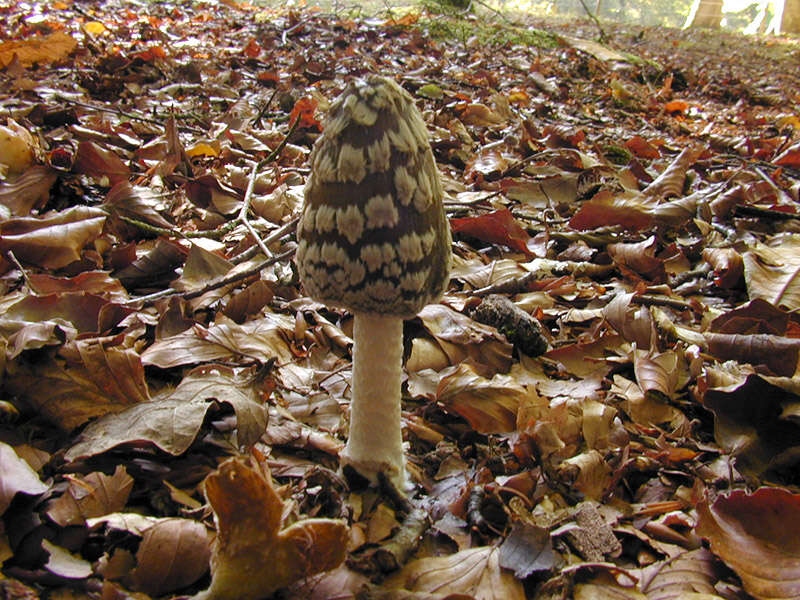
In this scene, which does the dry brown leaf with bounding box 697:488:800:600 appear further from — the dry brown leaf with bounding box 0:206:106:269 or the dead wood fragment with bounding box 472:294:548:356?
the dry brown leaf with bounding box 0:206:106:269

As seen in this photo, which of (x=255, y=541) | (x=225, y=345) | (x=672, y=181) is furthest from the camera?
(x=672, y=181)

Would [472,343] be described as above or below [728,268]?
below

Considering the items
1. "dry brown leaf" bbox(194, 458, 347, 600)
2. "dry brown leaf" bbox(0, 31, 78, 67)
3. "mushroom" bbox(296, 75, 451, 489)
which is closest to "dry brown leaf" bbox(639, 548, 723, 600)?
"dry brown leaf" bbox(194, 458, 347, 600)

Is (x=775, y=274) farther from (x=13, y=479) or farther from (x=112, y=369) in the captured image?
(x=13, y=479)

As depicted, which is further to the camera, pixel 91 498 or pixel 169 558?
pixel 91 498

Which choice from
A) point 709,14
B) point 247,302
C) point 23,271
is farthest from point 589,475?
point 709,14

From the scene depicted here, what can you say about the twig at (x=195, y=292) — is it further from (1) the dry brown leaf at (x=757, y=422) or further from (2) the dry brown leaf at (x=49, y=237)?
(1) the dry brown leaf at (x=757, y=422)

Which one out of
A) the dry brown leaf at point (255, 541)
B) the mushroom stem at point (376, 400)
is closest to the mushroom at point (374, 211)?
the mushroom stem at point (376, 400)

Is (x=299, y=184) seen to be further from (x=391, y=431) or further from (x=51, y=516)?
(x=51, y=516)
